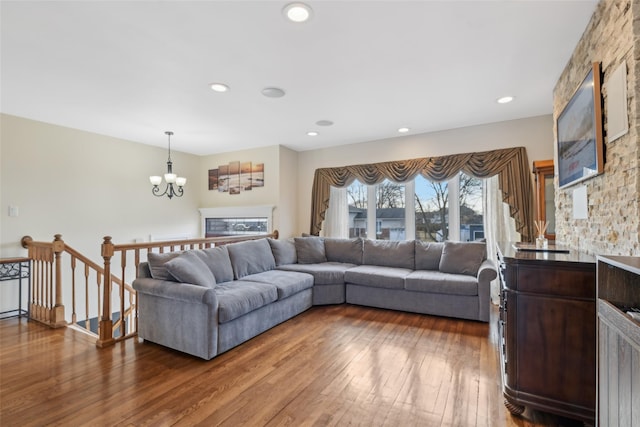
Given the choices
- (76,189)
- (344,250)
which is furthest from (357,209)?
(76,189)

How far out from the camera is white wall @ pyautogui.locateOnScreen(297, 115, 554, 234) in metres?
3.84

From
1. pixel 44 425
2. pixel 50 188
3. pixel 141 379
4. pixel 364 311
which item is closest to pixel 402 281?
pixel 364 311

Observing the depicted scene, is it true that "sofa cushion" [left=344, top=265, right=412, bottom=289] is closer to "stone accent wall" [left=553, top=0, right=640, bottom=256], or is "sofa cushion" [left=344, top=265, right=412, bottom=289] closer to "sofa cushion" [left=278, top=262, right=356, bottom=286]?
"sofa cushion" [left=278, top=262, right=356, bottom=286]

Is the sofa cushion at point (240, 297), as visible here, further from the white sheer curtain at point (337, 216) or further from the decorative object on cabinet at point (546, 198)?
the decorative object on cabinet at point (546, 198)

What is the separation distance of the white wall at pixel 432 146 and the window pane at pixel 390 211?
501 mm

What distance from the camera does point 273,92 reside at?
120 inches

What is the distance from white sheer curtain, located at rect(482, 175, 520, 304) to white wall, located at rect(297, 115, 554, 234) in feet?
1.78

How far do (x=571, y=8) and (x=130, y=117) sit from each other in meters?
4.46

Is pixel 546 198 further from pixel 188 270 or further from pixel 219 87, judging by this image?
pixel 188 270

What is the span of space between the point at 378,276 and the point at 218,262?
2.02 meters

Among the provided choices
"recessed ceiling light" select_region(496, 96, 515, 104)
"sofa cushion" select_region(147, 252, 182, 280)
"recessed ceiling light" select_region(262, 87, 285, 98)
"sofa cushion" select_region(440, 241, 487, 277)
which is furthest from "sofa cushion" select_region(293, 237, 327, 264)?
"recessed ceiling light" select_region(496, 96, 515, 104)

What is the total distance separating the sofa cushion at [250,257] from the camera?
3.63 meters

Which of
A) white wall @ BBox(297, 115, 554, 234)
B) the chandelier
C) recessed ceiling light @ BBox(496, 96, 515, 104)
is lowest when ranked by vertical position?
the chandelier

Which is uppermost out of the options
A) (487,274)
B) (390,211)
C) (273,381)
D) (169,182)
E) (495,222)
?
(169,182)
